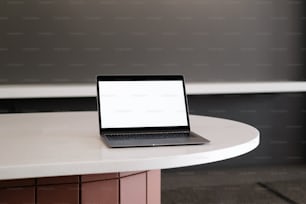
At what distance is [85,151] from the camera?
1354 millimetres

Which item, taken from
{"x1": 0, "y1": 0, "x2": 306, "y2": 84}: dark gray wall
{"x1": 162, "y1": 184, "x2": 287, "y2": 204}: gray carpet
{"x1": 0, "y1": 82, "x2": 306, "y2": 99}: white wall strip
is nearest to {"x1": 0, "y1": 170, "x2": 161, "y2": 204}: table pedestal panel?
{"x1": 162, "y1": 184, "x2": 287, "y2": 204}: gray carpet

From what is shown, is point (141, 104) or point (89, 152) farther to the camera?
point (141, 104)

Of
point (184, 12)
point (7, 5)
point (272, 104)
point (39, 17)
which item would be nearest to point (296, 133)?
point (272, 104)

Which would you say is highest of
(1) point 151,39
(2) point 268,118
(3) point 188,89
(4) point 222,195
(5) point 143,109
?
(1) point 151,39

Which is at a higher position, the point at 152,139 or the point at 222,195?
the point at 152,139

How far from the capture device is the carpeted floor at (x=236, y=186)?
3169mm

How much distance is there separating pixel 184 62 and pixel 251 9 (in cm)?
72

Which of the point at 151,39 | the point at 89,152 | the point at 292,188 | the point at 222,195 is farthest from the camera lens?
the point at 151,39

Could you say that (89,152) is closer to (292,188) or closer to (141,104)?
(141,104)

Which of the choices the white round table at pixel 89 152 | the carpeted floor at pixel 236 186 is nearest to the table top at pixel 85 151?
the white round table at pixel 89 152

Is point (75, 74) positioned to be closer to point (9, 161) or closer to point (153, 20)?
point (153, 20)

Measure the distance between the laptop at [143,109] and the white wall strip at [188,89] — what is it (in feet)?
5.38

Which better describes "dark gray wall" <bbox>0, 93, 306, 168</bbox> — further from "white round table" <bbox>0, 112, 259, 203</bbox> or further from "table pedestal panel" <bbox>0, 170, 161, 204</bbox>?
"table pedestal panel" <bbox>0, 170, 161, 204</bbox>

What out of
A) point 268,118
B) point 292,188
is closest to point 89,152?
point 292,188
